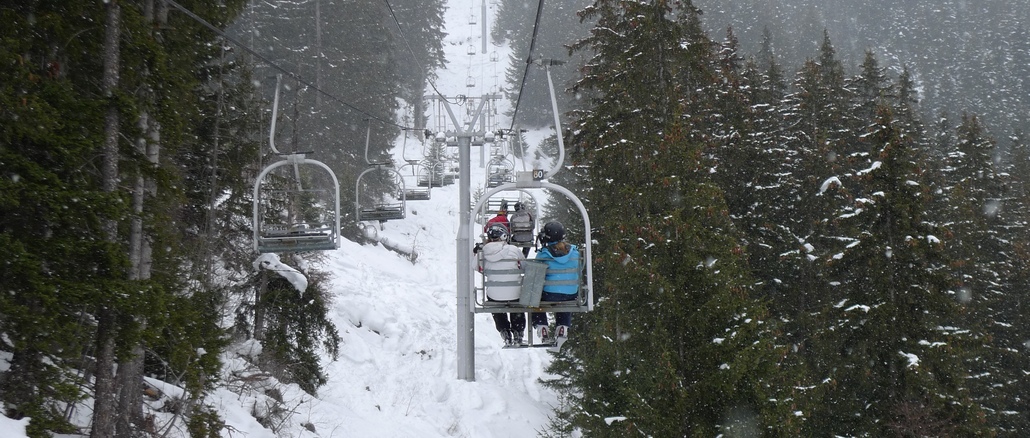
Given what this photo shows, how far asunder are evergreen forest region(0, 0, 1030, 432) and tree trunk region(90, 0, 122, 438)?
0.02 m

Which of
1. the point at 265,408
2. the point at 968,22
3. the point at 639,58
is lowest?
the point at 265,408

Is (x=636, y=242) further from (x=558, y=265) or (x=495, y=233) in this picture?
(x=495, y=233)

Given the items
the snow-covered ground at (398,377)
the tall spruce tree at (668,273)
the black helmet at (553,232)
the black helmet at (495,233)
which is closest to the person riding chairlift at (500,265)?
the black helmet at (495,233)

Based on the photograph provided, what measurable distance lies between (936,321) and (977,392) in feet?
20.3

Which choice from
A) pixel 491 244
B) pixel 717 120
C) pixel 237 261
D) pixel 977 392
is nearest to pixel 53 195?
pixel 491 244

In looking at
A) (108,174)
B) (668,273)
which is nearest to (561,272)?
(668,273)

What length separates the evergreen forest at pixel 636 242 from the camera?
7.12m

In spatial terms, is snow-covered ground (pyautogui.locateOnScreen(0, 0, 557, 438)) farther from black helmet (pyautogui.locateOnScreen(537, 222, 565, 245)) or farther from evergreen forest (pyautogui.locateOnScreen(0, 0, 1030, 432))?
black helmet (pyautogui.locateOnScreen(537, 222, 565, 245))

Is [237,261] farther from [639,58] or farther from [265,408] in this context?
[639,58]

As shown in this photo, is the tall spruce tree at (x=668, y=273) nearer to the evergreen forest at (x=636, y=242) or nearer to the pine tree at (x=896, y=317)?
the evergreen forest at (x=636, y=242)

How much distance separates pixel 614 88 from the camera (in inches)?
608

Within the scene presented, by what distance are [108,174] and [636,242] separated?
30.1ft

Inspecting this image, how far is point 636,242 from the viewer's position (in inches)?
543

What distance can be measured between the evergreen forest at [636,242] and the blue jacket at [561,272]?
2.98 meters
